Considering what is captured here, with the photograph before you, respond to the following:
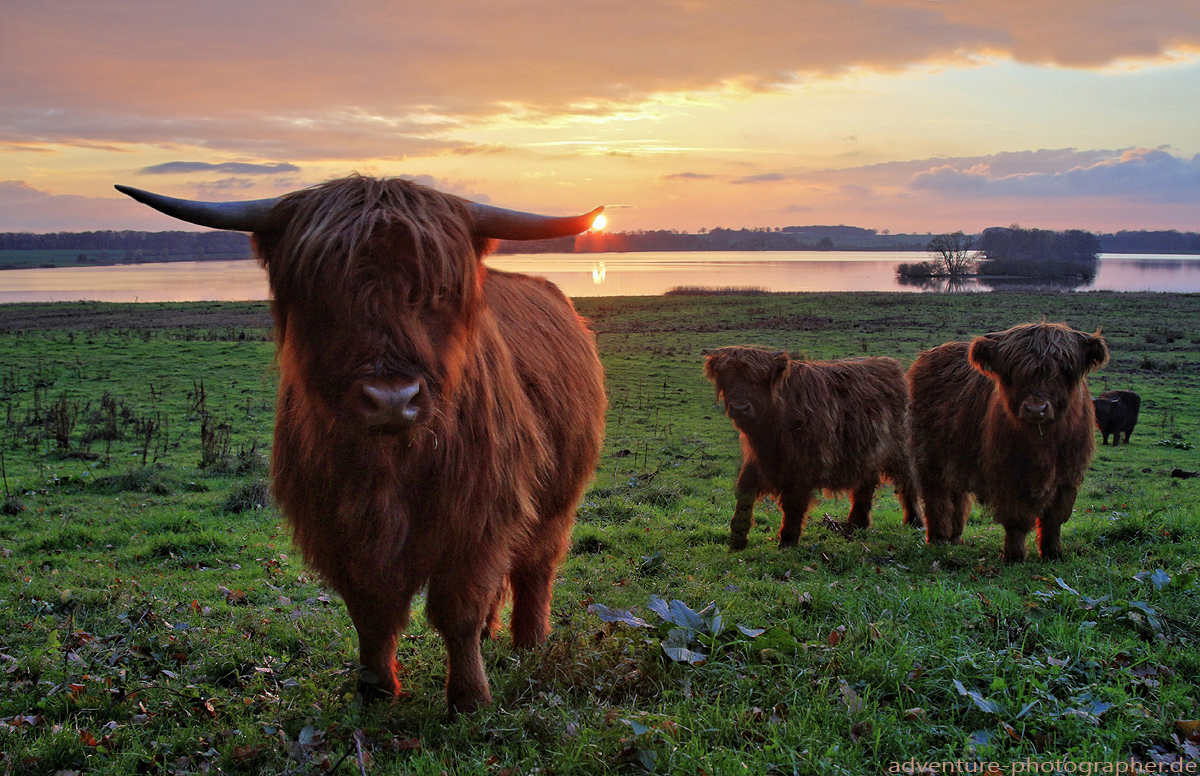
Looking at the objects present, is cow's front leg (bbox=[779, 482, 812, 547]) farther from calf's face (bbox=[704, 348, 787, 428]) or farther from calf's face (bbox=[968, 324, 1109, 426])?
calf's face (bbox=[968, 324, 1109, 426])

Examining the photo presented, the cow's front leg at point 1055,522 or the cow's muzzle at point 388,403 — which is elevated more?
the cow's muzzle at point 388,403

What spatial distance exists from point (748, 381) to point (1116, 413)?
10.2 metres

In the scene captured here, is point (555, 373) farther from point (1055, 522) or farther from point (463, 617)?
point (1055, 522)

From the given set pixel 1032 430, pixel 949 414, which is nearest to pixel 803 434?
pixel 949 414

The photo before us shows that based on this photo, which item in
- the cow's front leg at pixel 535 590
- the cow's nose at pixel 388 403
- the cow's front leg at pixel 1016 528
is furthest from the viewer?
the cow's front leg at pixel 1016 528

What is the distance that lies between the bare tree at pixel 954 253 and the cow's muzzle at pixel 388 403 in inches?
3847

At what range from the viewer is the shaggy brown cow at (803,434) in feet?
24.1

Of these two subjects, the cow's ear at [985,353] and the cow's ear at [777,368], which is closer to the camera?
the cow's ear at [985,353]

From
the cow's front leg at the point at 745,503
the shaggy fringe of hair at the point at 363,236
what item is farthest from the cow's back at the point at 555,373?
the cow's front leg at the point at 745,503

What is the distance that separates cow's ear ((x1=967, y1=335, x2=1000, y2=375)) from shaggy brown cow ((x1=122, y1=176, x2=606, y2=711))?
4.39m

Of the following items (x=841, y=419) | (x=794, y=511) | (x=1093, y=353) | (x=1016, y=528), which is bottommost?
(x=794, y=511)

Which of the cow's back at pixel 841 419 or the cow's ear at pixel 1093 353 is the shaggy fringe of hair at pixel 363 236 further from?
the cow's ear at pixel 1093 353

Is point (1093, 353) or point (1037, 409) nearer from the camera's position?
point (1037, 409)

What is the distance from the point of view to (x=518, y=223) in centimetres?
306
